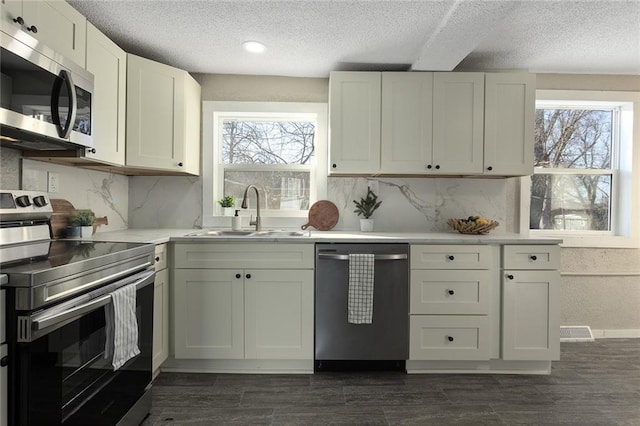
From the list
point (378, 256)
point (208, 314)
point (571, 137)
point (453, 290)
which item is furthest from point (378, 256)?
point (571, 137)

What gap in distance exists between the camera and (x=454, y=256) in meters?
2.41

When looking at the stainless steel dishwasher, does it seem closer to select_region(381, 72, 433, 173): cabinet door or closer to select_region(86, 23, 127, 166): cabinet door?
select_region(381, 72, 433, 173): cabinet door

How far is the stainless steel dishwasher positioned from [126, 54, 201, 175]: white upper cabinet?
1.30m

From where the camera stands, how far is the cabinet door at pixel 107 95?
6.71 ft

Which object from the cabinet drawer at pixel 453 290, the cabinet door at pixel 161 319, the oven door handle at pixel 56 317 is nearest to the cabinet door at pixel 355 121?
the cabinet drawer at pixel 453 290

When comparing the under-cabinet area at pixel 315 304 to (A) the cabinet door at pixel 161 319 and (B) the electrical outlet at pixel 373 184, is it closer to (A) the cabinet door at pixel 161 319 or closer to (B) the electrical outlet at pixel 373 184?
(A) the cabinet door at pixel 161 319

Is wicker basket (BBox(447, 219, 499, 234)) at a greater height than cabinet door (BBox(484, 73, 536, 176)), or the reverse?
cabinet door (BBox(484, 73, 536, 176))

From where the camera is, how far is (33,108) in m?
1.52

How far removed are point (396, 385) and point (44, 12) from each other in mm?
2722

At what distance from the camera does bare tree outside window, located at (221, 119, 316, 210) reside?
3.12 m

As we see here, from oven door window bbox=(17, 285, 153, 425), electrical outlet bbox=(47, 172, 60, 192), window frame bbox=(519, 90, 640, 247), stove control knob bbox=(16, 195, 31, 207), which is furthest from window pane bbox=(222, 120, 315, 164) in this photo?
window frame bbox=(519, 90, 640, 247)

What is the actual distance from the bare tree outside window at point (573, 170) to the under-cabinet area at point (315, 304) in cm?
98

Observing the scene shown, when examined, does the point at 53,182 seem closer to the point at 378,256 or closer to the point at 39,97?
the point at 39,97

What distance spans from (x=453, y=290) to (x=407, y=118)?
4.16 feet
